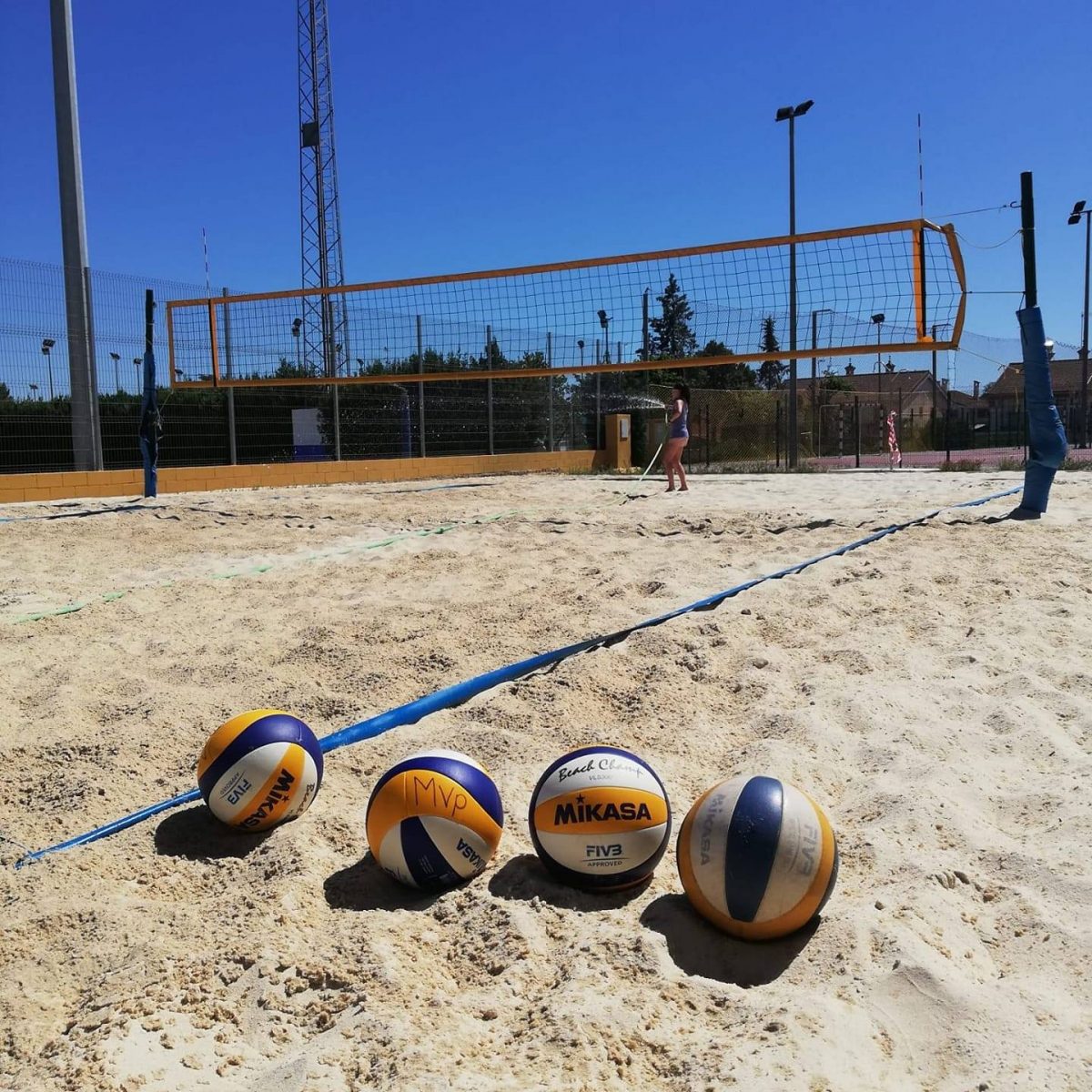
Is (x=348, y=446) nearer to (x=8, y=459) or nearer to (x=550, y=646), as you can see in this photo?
(x=8, y=459)

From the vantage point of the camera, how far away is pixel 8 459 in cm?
1060

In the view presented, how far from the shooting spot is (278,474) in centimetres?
1351

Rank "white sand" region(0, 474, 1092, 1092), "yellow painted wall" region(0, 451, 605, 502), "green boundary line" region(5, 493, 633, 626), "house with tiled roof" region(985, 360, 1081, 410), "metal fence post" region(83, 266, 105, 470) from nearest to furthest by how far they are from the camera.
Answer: "white sand" region(0, 474, 1092, 1092), "green boundary line" region(5, 493, 633, 626), "yellow painted wall" region(0, 451, 605, 502), "metal fence post" region(83, 266, 105, 470), "house with tiled roof" region(985, 360, 1081, 410)

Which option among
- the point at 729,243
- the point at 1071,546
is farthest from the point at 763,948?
the point at 729,243

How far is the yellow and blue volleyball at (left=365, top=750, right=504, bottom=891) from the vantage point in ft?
7.72

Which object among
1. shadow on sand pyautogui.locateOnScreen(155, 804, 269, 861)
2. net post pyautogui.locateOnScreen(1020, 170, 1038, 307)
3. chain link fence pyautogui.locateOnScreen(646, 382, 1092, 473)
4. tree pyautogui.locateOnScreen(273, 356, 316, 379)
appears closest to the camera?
shadow on sand pyautogui.locateOnScreen(155, 804, 269, 861)

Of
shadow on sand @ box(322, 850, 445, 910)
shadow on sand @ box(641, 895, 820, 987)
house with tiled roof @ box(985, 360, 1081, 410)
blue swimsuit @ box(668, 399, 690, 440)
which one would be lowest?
shadow on sand @ box(641, 895, 820, 987)

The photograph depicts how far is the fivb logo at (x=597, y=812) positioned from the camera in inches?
92.1

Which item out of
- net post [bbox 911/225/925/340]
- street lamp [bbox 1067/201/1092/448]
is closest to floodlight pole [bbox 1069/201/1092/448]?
street lamp [bbox 1067/201/1092/448]

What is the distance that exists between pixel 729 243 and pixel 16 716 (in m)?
7.37

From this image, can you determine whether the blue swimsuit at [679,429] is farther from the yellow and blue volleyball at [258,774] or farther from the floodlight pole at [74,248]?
the yellow and blue volleyball at [258,774]

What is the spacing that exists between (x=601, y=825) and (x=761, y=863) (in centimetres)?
42

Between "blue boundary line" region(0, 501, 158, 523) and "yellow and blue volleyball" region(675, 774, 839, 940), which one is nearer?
"yellow and blue volleyball" region(675, 774, 839, 940)

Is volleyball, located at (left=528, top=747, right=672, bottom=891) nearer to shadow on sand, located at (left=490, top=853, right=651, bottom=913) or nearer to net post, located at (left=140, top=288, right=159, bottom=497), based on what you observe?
shadow on sand, located at (left=490, top=853, right=651, bottom=913)
